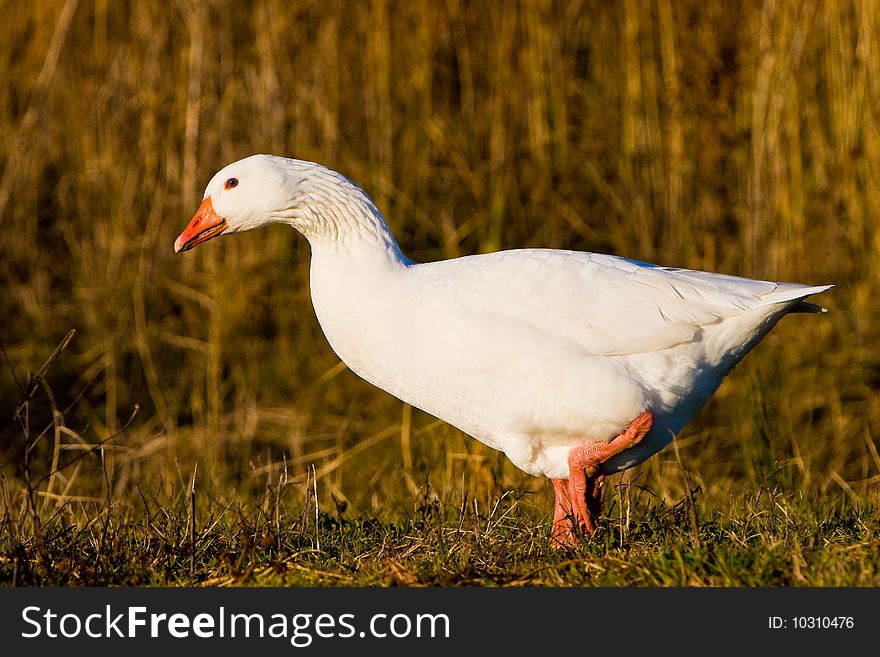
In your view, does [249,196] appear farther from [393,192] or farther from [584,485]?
[393,192]

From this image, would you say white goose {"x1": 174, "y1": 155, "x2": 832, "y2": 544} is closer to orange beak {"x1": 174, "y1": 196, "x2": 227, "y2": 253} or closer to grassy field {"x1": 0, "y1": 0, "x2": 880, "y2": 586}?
orange beak {"x1": 174, "y1": 196, "x2": 227, "y2": 253}

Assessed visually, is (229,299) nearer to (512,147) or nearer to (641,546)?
(512,147)

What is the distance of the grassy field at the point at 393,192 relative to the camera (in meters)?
6.76

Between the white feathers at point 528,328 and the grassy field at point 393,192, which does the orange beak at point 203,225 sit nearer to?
the white feathers at point 528,328

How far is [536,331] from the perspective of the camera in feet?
14.2

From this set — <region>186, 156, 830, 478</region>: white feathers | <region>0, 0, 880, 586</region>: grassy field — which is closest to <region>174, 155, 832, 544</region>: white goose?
<region>186, 156, 830, 478</region>: white feathers

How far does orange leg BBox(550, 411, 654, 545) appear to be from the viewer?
14.1ft

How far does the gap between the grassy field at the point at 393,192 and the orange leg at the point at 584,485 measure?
1.27 meters

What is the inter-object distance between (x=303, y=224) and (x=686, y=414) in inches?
66.5

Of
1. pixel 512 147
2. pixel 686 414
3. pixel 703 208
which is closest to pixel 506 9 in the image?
pixel 512 147

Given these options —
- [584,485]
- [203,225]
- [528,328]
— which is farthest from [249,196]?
[584,485]

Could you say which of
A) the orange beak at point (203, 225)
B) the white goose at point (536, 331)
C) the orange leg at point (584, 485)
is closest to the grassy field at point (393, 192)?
the orange leg at point (584, 485)

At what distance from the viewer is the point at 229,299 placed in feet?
24.9

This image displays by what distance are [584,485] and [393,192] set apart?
11.3 ft
